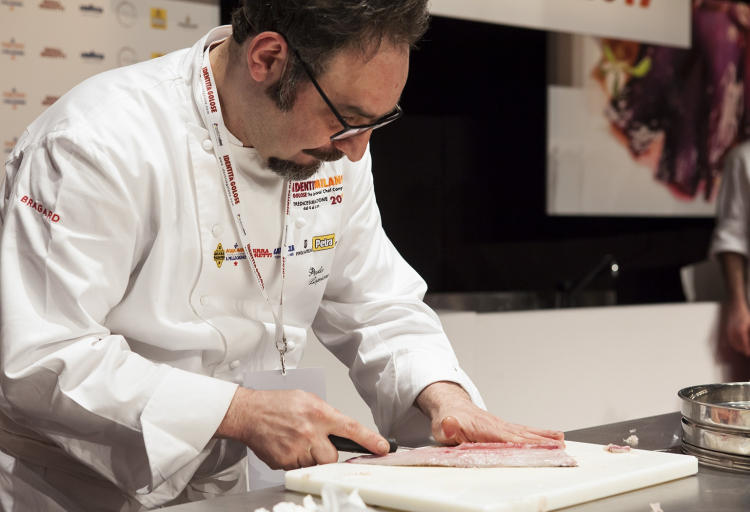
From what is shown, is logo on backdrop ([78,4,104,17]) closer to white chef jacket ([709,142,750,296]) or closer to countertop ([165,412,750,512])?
countertop ([165,412,750,512])

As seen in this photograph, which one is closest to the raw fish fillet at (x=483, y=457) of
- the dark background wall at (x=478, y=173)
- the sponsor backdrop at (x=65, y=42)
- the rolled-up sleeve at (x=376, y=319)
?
the rolled-up sleeve at (x=376, y=319)

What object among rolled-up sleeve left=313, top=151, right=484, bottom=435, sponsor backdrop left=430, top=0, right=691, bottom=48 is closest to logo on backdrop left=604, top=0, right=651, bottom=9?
sponsor backdrop left=430, top=0, right=691, bottom=48

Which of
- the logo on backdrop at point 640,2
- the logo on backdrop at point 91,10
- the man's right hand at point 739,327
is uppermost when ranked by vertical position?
the logo on backdrop at point 640,2

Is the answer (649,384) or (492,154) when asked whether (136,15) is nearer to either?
(492,154)

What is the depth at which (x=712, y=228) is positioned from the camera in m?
4.06

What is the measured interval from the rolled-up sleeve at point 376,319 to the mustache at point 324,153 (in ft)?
0.64

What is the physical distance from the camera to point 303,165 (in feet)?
4.28

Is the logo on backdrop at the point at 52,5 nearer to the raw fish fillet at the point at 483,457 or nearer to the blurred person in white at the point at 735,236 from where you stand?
the raw fish fillet at the point at 483,457

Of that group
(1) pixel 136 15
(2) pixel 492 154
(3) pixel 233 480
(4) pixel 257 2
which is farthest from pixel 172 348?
(2) pixel 492 154

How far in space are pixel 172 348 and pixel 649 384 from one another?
212cm

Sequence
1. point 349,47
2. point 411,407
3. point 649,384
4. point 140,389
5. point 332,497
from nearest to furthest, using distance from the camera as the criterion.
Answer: point 332,497, point 140,389, point 349,47, point 411,407, point 649,384

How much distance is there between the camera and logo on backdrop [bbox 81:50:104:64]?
2264 millimetres

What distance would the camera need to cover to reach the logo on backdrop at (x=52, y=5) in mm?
2188

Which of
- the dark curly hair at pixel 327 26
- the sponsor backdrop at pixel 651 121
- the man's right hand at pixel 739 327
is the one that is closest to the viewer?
the dark curly hair at pixel 327 26
